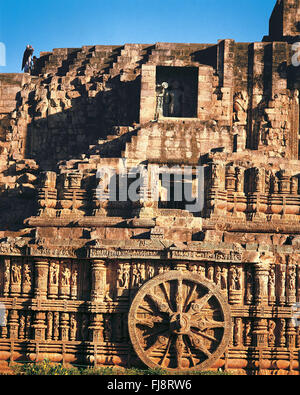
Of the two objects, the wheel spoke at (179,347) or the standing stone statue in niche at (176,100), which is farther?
the standing stone statue in niche at (176,100)

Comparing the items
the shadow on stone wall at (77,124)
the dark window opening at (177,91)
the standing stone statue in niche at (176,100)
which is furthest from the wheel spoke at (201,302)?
the shadow on stone wall at (77,124)

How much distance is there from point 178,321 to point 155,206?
18.2 feet

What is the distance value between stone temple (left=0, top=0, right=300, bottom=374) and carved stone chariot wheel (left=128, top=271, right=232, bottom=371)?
4 cm

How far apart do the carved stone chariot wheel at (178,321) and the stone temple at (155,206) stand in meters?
0.04

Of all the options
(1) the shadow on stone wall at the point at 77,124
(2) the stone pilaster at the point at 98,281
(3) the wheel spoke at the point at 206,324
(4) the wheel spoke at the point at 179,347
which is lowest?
(4) the wheel spoke at the point at 179,347

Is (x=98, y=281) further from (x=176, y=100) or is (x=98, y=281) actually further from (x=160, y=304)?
(x=176, y=100)

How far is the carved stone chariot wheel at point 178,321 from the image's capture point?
102ft

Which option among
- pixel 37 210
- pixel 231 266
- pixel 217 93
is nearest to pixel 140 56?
pixel 217 93

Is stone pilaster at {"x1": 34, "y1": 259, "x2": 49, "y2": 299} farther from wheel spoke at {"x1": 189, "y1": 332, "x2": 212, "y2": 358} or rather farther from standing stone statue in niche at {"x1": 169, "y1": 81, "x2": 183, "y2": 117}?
standing stone statue in niche at {"x1": 169, "y1": 81, "x2": 183, "y2": 117}

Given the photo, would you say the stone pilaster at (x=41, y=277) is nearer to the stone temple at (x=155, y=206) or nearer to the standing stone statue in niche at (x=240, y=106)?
the stone temple at (x=155, y=206)

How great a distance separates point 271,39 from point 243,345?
16.4 metres

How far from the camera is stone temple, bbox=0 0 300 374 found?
31.4 m

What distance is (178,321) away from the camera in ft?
101

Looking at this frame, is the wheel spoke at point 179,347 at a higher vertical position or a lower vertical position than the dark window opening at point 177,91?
lower
